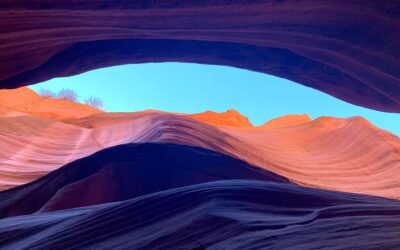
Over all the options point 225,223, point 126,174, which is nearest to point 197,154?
point 126,174

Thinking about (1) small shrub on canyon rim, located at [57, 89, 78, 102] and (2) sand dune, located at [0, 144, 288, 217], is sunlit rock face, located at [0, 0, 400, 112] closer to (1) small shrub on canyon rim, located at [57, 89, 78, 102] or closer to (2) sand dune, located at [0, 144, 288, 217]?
(2) sand dune, located at [0, 144, 288, 217]

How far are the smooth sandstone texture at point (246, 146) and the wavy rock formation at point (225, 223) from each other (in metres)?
1.67

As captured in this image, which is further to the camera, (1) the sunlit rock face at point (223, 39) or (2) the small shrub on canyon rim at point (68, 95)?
(2) the small shrub on canyon rim at point (68, 95)

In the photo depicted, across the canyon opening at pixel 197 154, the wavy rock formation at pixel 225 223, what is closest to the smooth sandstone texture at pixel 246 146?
the canyon opening at pixel 197 154

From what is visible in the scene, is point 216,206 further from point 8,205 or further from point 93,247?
point 8,205

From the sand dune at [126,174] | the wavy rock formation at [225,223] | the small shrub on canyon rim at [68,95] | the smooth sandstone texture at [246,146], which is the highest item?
the small shrub on canyon rim at [68,95]

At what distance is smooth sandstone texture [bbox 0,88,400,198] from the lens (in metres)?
4.11

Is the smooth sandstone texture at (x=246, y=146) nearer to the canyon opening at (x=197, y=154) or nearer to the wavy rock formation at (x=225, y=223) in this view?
the canyon opening at (x=197, y=154)

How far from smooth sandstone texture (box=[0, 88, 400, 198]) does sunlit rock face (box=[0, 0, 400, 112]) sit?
2.91ft

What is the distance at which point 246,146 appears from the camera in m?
4.89

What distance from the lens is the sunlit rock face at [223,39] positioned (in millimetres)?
2340

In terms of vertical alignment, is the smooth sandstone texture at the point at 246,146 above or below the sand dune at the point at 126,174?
above

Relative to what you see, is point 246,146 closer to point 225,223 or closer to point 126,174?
point 126,174

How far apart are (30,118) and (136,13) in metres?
4.31
